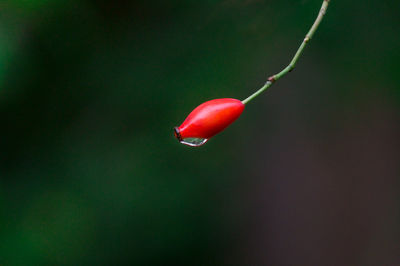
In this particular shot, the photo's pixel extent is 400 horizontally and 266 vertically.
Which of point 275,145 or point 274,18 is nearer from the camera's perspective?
point 274,18

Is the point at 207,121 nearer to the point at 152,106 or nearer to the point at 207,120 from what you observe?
the point at 207,120

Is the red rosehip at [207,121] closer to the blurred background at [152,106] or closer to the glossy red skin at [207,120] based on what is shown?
the glossy red skin at [207,120]

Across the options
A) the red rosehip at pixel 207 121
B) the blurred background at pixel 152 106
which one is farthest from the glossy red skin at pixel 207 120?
the blurred background at pixel 152 106

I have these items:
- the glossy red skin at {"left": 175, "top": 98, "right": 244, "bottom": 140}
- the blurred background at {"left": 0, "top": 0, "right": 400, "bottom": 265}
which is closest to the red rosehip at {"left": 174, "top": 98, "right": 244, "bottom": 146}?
the glossy red skin at {"left": 175, "top": 98, "right": 244, "bottom": 140}

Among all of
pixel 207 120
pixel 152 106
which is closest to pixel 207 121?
pixel 207 120

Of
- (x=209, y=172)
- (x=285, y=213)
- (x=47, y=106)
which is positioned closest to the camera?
(x=47, y=106)

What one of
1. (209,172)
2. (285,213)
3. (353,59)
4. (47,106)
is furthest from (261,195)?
(47,106)

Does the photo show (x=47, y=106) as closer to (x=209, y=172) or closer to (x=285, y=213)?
(x=209, y=172)

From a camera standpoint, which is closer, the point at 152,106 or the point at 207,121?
the point at 207,121

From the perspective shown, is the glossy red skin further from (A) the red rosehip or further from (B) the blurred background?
(B) the blurred background

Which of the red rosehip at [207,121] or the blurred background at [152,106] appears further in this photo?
the blurred background at [152,106]

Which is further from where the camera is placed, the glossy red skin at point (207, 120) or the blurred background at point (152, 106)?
the blurred background at point (152, 106)
